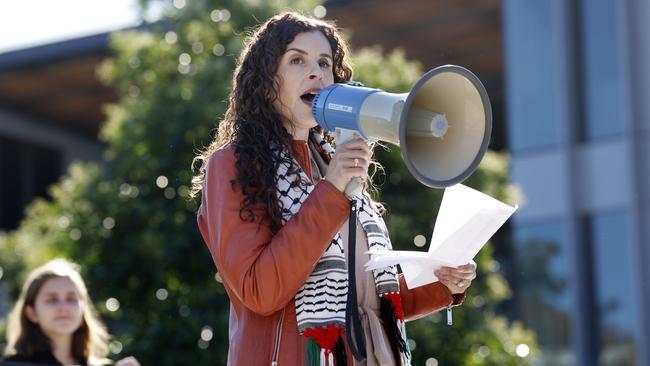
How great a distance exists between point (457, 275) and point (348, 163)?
49cm

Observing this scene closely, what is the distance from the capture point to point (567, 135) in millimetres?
14031

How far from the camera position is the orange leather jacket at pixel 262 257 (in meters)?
2.51

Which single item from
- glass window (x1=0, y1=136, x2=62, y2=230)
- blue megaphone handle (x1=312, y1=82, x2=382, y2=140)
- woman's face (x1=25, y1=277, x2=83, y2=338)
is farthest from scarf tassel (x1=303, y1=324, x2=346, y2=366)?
glass window (x1=0, y1=136, x2=62, y2=230)

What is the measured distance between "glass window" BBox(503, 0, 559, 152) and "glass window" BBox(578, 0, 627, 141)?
0.43 m

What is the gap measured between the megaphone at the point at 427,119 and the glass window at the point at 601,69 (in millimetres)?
11009

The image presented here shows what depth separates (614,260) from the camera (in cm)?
1345

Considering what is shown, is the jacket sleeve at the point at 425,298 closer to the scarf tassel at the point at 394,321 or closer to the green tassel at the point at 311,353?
the scarf tassel at the point at 394,321

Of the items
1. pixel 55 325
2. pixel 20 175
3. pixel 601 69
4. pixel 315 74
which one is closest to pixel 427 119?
pixel 315 74

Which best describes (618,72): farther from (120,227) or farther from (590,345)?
(120,227)

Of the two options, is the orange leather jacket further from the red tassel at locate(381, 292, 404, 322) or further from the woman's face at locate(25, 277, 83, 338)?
the woman's face at locate(25, 277, 83, 338)

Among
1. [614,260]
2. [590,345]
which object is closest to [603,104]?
[614,260]

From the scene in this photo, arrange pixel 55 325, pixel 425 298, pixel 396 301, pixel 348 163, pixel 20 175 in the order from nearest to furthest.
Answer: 1. pixel 348 163
2. pixel 396 301
3. pixel 425 298
4. pixel 55 325
5. pixel 20 175

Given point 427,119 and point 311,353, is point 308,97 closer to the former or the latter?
point 427,119

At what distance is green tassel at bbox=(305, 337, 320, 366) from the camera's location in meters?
2.59
